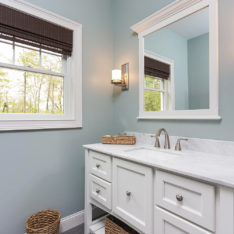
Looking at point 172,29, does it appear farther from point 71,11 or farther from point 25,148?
point 25,148

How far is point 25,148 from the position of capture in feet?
4.96

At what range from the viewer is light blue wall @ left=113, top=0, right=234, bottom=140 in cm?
113

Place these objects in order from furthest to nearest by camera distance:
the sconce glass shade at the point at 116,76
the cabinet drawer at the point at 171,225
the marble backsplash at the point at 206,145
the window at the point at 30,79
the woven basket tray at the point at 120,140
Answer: the sconce glass shade at the point at 116,76, the woven basket tray at the point at 120,140, the window at the point at 30,79, the marble backsplash at the point at 206,145, the cabinet drawer at the point at 171,225

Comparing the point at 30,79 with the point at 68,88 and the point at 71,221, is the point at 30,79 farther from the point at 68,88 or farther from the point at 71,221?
the point at 71,221

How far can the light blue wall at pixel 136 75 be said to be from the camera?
1.13 meters

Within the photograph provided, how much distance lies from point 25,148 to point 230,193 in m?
1.58


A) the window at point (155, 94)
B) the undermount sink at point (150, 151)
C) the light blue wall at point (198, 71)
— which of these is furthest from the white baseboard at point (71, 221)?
the light blue wall at point (198, 71)

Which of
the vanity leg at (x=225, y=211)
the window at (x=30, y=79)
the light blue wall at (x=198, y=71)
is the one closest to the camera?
the vanity leg at (x=225, y=211)

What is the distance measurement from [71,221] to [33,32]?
6.50 ft

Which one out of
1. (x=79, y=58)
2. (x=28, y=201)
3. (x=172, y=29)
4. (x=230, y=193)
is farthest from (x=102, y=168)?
(x=172, y=29)

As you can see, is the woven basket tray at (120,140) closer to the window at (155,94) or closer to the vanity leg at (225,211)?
the window at (155,94)

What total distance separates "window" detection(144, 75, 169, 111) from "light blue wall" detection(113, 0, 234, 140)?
0.45 feet

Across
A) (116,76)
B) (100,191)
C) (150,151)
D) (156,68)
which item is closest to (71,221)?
(100,191)

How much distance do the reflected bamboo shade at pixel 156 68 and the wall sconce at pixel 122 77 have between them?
0.98 ft
